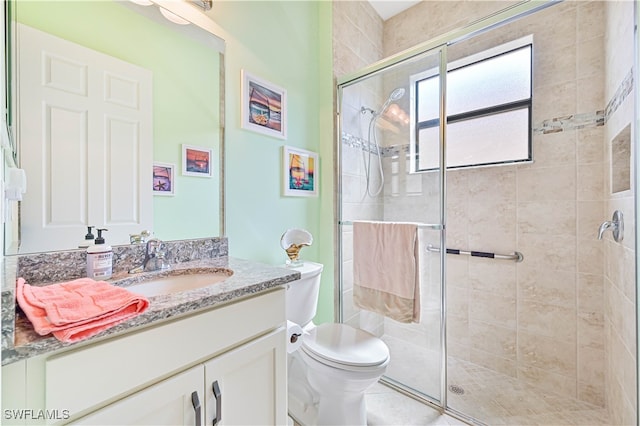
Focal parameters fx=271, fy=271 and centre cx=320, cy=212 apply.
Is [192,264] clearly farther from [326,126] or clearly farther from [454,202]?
[454,202]

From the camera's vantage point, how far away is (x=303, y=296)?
4.72ft

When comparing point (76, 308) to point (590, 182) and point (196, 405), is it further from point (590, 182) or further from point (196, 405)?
point (590, 182)

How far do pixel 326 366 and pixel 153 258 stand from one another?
2.92 feet

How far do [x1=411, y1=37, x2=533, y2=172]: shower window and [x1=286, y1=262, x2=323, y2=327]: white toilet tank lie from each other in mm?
935

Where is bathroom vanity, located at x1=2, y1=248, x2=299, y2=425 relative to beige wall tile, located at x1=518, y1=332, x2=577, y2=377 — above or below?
above

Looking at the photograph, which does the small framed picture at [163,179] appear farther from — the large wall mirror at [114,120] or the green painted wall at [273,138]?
the green painted wall at [273,138]

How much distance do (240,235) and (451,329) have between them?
1785mm

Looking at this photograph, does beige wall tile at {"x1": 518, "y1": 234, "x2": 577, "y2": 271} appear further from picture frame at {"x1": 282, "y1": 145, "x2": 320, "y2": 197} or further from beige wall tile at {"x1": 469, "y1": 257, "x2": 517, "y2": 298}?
picture frame at {"x1": 282, "y1": 145, "x2": 320, "y2": 197}

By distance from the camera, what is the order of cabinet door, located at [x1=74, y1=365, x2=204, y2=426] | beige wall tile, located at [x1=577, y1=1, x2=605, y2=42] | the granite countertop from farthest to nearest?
beige wall tile, located at [x1=577, y1=1, x2=605, y2=42] < cabinet door, located at [x1=74, y1=365, x2=204, y2=426] < the granite countertop

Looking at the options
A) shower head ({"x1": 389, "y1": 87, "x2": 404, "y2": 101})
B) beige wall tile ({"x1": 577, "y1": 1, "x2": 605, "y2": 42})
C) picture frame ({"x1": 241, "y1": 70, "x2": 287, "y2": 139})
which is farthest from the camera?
shower head ({"x1": 389, "y1": 87, "x2": 404, "y2": 101})

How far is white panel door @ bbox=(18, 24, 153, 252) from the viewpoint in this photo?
0.88 metres

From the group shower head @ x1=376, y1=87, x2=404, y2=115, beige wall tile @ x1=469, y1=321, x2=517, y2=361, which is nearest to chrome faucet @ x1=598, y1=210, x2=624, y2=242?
beige wall tile @ x1=469, y1=321, x2=517, y2=361

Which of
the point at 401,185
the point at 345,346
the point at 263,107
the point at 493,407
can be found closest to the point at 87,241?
the point at 263,107

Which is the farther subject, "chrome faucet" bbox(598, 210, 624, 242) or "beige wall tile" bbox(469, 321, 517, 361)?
"beige wall tile" bbox(469, 321, 517, 361)
